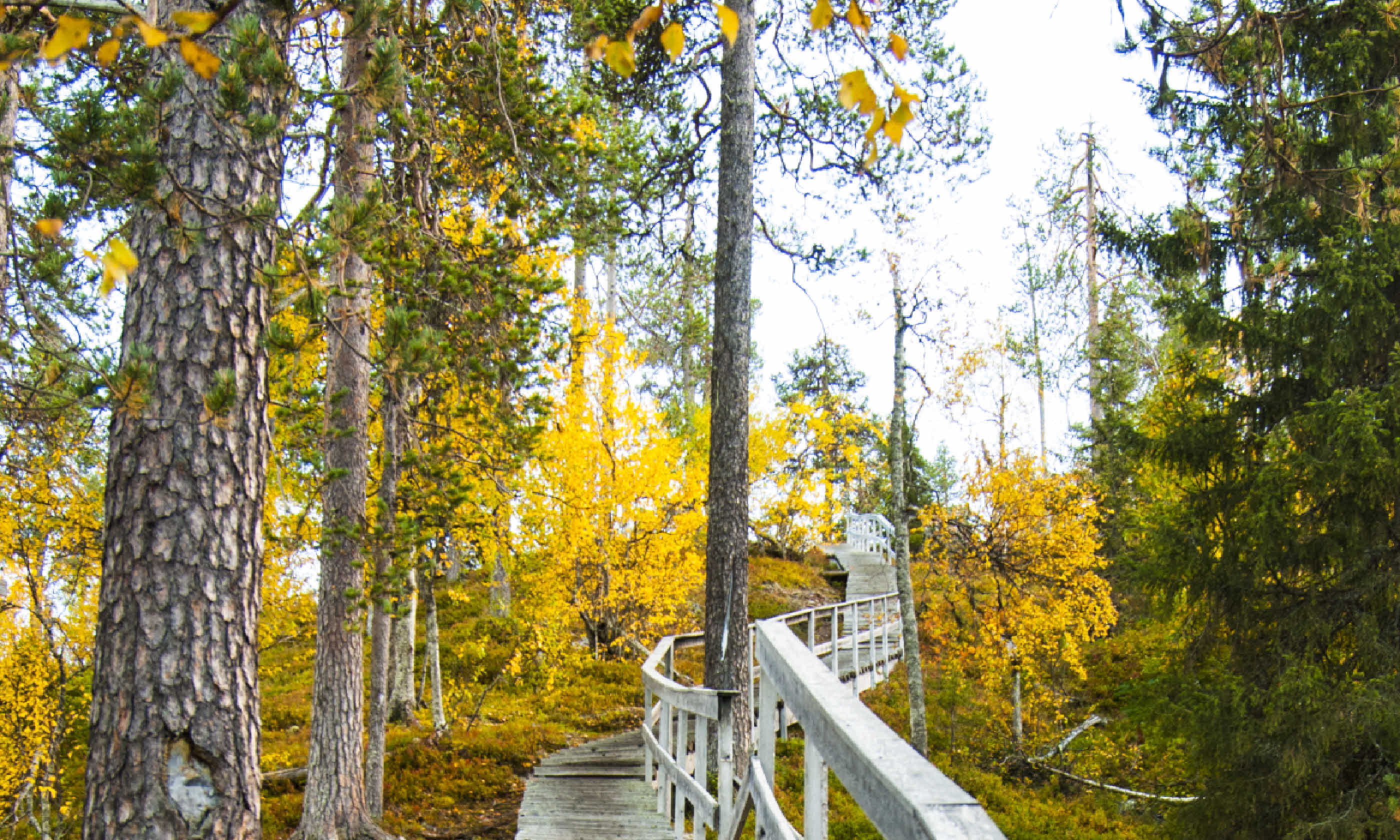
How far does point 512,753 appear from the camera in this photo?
10.2 meters

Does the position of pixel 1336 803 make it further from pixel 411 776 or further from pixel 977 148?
pixel 411 776

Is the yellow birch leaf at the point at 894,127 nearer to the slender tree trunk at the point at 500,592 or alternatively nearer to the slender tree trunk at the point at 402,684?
the slender tree trunk at the point at 402,684

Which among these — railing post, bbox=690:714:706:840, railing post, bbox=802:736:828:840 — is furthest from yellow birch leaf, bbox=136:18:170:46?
railing post, bbox=690:714:706:840

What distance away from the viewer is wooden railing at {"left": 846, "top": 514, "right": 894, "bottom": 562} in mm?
23594

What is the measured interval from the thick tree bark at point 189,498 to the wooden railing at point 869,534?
68.9 ft

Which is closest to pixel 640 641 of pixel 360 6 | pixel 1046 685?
pixel 1046 685

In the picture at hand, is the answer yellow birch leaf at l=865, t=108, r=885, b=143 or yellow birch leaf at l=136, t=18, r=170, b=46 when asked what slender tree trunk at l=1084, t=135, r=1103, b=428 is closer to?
yellow birch leaf at l=865, t=108, r=885, b=143

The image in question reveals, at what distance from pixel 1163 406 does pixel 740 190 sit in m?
5.50

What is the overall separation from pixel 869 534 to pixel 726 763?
22.8 m

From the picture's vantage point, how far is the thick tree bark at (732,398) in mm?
7211

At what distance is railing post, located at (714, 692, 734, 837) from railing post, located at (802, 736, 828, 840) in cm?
145

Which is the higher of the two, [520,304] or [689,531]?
[520,304]

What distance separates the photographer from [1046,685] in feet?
48.2

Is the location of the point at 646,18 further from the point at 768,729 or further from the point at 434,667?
the point at 434,667
